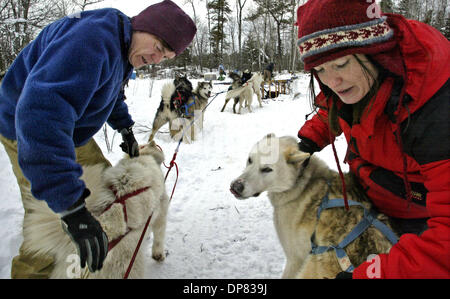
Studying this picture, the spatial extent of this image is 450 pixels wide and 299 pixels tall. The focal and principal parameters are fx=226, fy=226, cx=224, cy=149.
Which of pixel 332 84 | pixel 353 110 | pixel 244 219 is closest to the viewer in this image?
pixel 332 84

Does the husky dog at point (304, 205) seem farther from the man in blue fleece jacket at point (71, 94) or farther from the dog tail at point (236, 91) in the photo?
the dog tail at point (236, 91)

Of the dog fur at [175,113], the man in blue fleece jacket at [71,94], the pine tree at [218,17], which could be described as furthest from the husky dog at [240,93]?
the pine tree at [218,17]

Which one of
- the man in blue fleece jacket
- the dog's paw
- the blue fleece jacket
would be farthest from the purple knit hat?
the dog's paw

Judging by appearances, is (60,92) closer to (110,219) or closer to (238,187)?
(110,219)

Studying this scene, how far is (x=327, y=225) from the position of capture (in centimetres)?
142

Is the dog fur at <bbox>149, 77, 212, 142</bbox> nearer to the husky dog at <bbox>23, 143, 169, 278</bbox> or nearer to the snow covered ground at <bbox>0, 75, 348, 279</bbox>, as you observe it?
the snow covered ground at <bbox>0, 75, 348, 279</bbox>

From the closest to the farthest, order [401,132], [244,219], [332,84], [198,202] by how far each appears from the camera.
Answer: [401,132]
[332,84]
[244,219]
[198,202]

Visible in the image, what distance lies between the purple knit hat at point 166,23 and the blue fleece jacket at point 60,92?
0.14 metres

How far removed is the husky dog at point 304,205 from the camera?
4.36ft

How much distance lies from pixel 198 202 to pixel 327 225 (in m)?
2.06

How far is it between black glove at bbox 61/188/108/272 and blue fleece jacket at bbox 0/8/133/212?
0.06 metres
